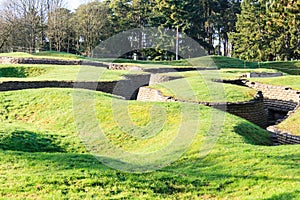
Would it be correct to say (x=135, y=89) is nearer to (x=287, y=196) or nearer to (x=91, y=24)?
(x=287, y=196)

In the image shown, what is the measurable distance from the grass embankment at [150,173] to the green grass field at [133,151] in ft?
0.04

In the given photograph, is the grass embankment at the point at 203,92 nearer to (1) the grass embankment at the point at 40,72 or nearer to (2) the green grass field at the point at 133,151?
(2) the green grass field at the point at 133,151

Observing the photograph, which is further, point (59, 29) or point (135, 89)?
point (59, 29)

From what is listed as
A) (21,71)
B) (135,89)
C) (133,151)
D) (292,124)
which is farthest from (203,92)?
(21,71)

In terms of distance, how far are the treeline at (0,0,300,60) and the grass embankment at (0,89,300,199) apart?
2811cm

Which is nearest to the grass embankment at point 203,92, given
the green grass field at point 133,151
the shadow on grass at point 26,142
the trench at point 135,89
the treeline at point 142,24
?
the green grass field at point 133,151

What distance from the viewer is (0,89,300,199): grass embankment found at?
15.6 feet

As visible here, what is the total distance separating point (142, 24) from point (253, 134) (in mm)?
36099

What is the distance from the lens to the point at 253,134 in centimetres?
838

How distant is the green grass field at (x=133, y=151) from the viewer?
486cm

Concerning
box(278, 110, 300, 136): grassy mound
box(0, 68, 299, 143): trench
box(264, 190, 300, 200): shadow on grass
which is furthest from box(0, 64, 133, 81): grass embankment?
box(264, 190, 300, 200): shadow on grass

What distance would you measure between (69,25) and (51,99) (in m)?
31.3

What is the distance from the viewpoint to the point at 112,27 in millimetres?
42406

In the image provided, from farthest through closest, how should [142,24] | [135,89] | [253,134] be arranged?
[142,24] → [135,89] → [253,134]
